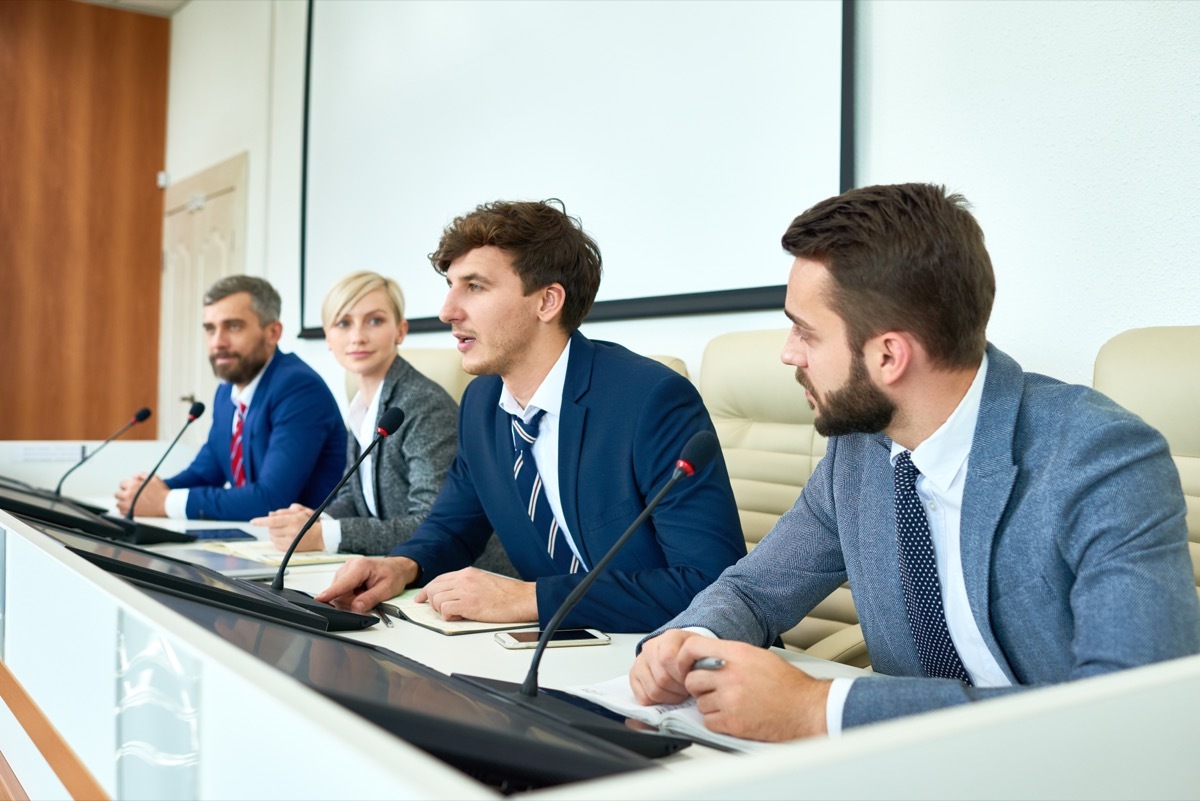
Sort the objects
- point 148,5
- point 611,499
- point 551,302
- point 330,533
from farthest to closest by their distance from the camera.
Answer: point 148,5
point 330,533
point 551,302
point 611,499

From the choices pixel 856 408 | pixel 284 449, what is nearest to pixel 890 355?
pixel 856 408

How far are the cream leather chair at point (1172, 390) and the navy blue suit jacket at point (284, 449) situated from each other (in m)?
2.19

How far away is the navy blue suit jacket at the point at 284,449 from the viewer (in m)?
2.81

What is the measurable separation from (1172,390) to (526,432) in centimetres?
103

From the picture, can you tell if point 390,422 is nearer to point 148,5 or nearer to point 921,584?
point 921,584

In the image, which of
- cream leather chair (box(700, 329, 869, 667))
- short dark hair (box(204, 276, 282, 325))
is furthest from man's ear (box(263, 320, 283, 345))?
cream leather chair (box(700, 329, 869, 667))

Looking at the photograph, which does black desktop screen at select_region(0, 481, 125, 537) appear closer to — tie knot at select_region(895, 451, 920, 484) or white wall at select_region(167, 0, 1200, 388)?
tie knot at select_region(895, 451, 920, 484)

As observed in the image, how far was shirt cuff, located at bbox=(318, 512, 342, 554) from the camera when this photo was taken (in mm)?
2193

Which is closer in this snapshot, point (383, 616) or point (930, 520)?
point (930, 520)

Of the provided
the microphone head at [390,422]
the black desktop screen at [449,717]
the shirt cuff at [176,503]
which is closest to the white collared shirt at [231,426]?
the shirt cuff at [176,503]

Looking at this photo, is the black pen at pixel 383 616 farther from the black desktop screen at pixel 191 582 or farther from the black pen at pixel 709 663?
the black pen at pixel 709 663

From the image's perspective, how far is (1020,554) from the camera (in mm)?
1099

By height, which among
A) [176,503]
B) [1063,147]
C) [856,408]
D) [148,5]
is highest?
[148,5]

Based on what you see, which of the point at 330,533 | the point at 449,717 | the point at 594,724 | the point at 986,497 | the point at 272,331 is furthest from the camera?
the point at 272,331
